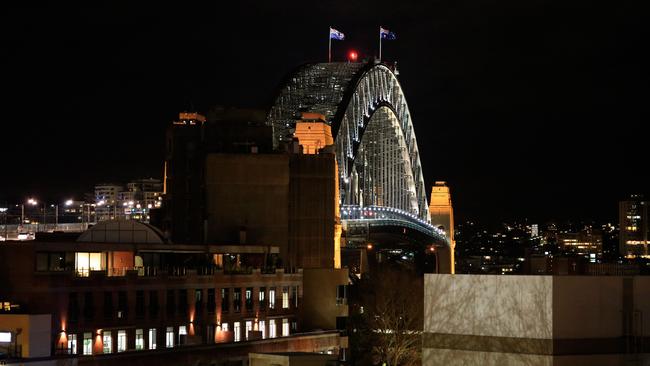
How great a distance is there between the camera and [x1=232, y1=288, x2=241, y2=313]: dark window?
238 feet

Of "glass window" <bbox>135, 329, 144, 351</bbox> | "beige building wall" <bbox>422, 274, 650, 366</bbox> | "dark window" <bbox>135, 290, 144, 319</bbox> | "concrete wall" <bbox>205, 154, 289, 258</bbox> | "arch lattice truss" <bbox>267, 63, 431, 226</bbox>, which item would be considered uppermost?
"arch lattice truss" <bbox>267, 63, 431, 226</bbox>

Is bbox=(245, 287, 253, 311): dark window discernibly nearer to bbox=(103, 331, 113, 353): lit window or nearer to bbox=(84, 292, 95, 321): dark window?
bbox=(103, 331, 113, 353): lit window

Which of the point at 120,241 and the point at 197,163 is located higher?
the point at 197,163

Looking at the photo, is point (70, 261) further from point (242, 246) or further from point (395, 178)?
point (395, 178)

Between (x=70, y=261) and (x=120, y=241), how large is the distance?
829cm

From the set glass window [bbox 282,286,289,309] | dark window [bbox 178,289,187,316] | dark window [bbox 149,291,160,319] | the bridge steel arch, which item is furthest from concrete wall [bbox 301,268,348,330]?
the bridge steel arch

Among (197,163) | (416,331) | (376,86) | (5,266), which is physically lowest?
(416,331)

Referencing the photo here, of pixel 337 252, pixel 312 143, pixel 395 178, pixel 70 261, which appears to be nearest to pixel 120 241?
pixel 70 261

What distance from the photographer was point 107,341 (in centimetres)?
6203

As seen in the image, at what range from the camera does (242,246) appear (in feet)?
261

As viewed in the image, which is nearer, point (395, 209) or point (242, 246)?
point (242, 246)

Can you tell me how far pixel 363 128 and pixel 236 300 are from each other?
83166mm

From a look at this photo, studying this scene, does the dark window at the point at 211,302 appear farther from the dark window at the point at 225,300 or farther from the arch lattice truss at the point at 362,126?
the arch lattice truss at the point at 362,126

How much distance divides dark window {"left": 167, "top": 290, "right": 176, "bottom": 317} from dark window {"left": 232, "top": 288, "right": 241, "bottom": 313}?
19.5 ft
